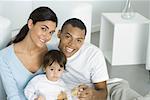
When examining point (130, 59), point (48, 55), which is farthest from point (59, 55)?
point (130, 59)

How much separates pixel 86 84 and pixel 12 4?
55.4 inches

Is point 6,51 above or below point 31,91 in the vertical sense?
above

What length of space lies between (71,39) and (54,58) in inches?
6.1

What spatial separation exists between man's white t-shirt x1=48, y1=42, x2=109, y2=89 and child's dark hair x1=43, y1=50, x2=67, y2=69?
0.14 metres

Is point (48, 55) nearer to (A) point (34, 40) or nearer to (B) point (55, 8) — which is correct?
(A) point (34, 40)

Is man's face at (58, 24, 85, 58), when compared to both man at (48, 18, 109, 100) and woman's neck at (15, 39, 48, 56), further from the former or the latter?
woman's neck at (15, 39, 48, 56)

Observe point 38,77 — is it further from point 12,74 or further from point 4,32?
point 4,32

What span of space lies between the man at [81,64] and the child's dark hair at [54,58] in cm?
9

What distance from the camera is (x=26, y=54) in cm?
184

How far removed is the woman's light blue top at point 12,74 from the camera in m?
1.77

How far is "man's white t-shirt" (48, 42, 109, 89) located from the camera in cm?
193

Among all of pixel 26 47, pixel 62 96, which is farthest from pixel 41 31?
pixel 62 96

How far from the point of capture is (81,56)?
1945 millimetres

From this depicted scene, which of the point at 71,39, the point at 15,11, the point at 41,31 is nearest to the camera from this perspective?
the point at 41,31
